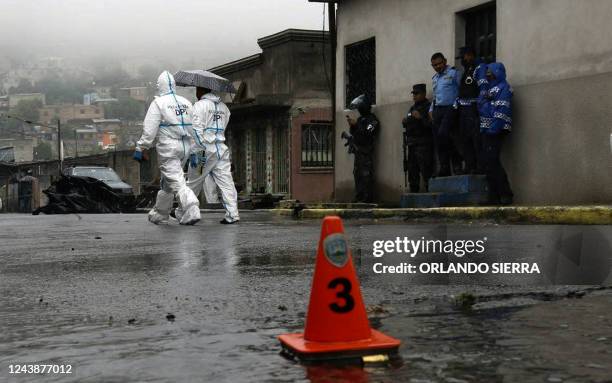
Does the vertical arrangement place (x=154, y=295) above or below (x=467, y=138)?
below

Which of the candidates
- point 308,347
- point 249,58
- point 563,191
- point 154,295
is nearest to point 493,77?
point 563,191

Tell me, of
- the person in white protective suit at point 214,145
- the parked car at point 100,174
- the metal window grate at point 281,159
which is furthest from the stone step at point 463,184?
the parked car at point 100,174

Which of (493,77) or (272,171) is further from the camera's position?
(272,171)

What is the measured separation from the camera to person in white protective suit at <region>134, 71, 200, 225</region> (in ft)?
41.2

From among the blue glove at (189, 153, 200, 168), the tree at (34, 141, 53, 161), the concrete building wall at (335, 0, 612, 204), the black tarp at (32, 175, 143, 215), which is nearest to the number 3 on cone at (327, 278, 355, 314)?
the concrete building wall at (335, 0, 612, 204)

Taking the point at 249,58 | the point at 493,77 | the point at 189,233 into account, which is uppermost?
the point at 249,58

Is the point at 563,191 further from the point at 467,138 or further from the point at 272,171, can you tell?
the point at 272,171

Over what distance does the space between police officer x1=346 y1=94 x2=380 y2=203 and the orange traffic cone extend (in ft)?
40.9

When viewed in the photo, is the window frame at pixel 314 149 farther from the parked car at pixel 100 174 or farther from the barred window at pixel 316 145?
the parked car at pixel 100 174

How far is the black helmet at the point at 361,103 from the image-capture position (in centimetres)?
1577

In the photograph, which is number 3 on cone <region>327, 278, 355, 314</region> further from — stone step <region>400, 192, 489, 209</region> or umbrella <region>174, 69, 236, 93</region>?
umbrella <region>174, 69, 236, 93</region>

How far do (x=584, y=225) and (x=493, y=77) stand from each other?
3.16 meters

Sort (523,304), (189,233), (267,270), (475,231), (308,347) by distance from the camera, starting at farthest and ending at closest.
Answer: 1. (189,233)
2. (475,231)
3. (267,270)
4. (523,304)
5. (308,347)

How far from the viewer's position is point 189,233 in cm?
1036
